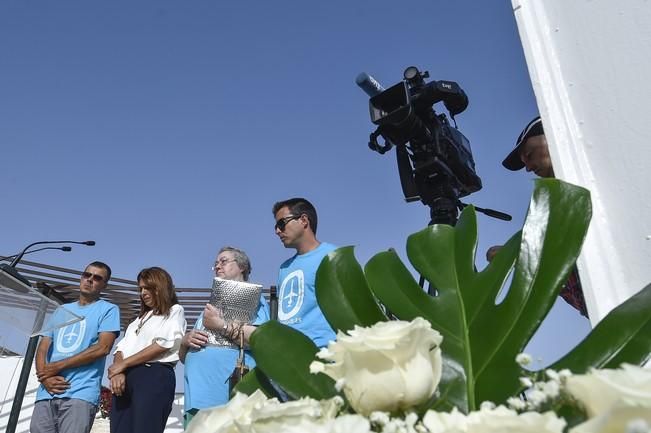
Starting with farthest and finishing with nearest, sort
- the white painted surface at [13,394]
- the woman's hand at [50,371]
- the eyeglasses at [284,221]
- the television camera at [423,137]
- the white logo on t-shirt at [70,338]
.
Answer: the white painted surface at [13,394]
the white logo on t-shirt at [70,338]
the woman's hand at [50,371]
the eyeglasses at [284,221]
the television camera at [423,137]

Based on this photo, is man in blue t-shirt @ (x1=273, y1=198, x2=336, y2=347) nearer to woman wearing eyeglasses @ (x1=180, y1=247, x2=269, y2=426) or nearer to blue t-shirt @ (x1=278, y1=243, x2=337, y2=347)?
blue t-shirt @ (x1=278, y1=243, x2=337, y2=347)

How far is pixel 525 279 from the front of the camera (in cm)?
59

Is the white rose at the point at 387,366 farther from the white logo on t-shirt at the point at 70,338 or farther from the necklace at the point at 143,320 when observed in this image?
the white logo on t-shirt at the point at 70,338

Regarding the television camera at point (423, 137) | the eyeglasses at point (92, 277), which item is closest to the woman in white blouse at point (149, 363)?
→ the eyeglasses at point (92, 277)

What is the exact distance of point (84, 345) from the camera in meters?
2.90

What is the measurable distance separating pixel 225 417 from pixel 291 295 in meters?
1.74

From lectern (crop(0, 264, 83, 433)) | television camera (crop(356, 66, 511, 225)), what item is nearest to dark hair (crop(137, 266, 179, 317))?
lectern (crop(0, 264, 83, 433))

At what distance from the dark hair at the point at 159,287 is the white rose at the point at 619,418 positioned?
100 inches

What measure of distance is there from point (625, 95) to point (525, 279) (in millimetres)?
465

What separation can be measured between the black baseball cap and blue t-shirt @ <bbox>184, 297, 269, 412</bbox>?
1178 mm

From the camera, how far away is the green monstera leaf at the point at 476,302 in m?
0.53

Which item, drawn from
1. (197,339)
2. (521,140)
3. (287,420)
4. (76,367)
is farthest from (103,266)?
(287,420)

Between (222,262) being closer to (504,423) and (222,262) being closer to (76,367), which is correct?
(76,367)

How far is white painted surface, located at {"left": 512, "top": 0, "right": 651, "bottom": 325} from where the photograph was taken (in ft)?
2.69
